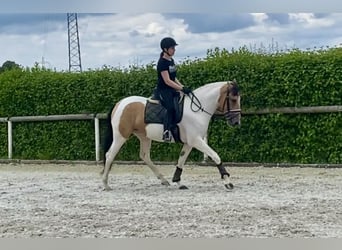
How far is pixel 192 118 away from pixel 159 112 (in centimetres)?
37

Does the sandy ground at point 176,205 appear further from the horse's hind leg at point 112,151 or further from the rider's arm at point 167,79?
the rider's arm at point 167,79

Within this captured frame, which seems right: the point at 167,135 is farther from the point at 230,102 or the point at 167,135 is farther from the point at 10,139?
the point at 10,139

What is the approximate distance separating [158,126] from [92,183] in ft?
4.55

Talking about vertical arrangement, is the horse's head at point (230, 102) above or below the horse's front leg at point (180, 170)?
above

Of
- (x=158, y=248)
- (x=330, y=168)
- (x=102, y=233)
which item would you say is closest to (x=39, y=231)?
(x=102, y=233)

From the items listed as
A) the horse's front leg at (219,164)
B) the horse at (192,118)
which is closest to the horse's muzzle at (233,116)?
the horse at (192,118)

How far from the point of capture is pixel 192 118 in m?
6.92

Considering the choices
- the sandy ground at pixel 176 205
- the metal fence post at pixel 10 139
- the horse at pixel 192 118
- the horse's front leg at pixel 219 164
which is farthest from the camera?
the metal fence post at pixel 10 139

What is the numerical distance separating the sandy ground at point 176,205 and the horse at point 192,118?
438 millimetres

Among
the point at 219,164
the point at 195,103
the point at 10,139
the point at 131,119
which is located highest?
the point at 195,103

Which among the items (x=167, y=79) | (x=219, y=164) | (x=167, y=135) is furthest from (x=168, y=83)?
(x=219, y=164)

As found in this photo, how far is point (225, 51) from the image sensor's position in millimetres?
9945

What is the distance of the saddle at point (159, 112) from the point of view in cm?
691

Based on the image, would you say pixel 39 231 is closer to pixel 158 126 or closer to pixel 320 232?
pixel 320 232
